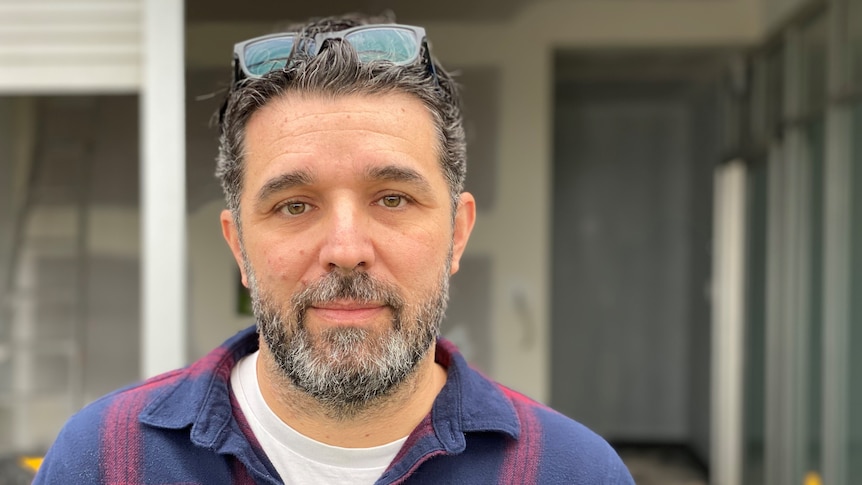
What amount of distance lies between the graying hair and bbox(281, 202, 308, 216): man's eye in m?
0.11

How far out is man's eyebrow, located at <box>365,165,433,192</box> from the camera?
106 cm

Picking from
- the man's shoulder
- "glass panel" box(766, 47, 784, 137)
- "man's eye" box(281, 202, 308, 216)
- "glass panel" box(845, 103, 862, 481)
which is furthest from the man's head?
"glass panel" box(766, 47, 784, 137)

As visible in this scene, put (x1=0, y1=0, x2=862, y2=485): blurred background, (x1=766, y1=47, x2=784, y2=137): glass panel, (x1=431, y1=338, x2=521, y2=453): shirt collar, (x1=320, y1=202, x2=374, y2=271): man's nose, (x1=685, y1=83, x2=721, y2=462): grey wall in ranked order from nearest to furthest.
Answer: (x1=320, y1=202, x2=374, y2=271): man's nose < (x1=431, y1=338, x2=521, y2=453): shirt collar < (x1=0, y1=0, x2=862, y2=485): blurred background < (x1=766, y1=47, x2=784, y2=137): glass panel < (x1=685, y1=83, x2=721, y2=462): grey wall

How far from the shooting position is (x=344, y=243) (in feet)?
3.36

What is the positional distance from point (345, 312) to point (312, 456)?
249 mm

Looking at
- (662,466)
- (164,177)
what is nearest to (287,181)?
(164,177)

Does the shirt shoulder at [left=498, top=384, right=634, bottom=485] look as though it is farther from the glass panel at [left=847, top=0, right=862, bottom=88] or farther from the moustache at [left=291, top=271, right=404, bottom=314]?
the glass panel at [left=847, top=0, right=862, bottom=88]

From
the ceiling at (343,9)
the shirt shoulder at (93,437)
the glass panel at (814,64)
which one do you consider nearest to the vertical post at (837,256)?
the glass panel at (814,64)

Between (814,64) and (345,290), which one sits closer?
(345,290)

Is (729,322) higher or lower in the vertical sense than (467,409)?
lower

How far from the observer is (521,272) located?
4094 mm

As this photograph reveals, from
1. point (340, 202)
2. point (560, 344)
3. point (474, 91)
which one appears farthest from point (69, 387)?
point (340, 202)

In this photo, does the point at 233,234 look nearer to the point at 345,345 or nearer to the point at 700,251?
the point at 345,345

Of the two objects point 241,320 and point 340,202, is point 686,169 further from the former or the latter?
point 340,202
